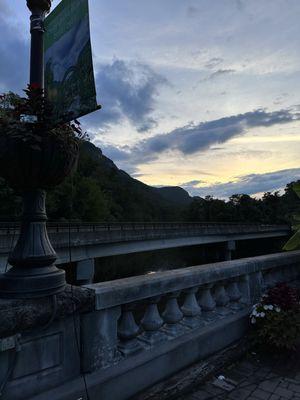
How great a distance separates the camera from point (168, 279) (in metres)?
3.94

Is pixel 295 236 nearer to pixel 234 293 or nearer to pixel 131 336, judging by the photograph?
pixel 234 293

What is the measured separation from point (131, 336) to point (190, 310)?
1001 mm

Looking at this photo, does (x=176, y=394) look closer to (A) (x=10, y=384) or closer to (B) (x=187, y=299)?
(B) (x=187, y=299)

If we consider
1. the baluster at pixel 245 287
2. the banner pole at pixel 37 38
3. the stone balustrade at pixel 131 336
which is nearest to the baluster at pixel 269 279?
the baluster at pixel 245 287

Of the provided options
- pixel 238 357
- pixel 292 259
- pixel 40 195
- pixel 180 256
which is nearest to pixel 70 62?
pixel 40 195

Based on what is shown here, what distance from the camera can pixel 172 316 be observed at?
4.10 m

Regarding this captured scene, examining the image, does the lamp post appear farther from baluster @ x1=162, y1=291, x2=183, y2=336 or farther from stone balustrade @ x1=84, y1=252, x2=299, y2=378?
baluster @ x1=162, y1=291, x2=183, y2=336

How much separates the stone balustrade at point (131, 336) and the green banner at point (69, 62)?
1536 millimetres

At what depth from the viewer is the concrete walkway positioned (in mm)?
3748

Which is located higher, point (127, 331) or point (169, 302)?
point (169, 302)

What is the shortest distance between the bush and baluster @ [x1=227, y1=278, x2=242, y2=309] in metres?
0.26

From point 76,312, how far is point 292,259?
16.0 ft

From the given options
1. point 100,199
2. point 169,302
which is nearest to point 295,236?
point 169,302

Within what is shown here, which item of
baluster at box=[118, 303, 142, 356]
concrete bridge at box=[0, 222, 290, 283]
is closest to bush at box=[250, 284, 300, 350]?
baluster at box=[118, 303, 142, 356]
